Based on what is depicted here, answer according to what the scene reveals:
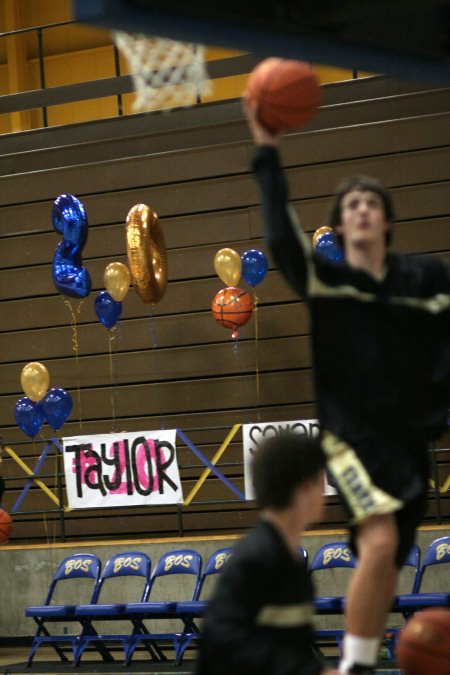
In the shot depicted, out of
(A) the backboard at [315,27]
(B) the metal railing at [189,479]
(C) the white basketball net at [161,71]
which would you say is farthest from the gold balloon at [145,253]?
(A) the backboard at [315,27]

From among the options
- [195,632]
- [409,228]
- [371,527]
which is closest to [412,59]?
[371,527]

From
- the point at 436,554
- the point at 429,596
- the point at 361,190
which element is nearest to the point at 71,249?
the point at 436,554

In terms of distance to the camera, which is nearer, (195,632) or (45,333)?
(195,632)

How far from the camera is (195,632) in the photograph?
8.98m

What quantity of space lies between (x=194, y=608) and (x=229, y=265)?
3.28 meters

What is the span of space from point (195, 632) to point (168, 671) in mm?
937

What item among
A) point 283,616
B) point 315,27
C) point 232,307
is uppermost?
point 315,27

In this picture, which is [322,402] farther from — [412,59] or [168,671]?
[168,671]

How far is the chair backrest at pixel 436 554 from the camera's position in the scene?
8.33 metres

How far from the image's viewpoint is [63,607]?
891cm

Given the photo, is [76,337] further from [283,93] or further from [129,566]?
[283,93]

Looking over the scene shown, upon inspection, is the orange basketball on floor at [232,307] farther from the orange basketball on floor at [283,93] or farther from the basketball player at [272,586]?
the basketball player at [272,586]

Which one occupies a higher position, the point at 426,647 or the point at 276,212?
the point at 276,212

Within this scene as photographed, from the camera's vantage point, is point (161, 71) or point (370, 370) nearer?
point (370, 370)
